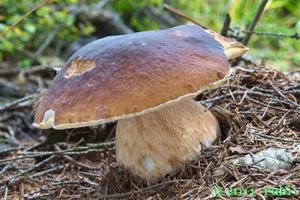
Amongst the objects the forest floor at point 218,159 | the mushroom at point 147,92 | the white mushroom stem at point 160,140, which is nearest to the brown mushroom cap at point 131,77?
the mushroom at point 147,92

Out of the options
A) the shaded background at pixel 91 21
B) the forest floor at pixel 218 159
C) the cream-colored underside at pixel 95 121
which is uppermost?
the cream-colored underside at pixel 95 121

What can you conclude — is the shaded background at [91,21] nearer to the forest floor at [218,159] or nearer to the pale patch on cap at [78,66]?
the forest floor at [218,159]

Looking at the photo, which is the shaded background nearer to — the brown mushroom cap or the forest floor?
the forest floor

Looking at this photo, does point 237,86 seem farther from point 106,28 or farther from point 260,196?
point 106,28

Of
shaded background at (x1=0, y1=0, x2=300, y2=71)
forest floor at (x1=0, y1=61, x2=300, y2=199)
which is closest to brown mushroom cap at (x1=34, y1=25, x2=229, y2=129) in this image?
forest floor at (x1=0, y1=61, x2=300, y2=199)

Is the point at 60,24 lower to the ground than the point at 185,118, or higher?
lower

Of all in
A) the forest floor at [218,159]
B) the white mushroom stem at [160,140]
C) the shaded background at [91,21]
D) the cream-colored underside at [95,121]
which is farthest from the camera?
the shaded background at [91,21]

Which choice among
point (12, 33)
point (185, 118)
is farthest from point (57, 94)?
point (12, 33)
